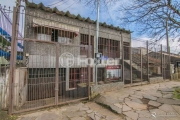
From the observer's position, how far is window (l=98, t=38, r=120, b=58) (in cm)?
900

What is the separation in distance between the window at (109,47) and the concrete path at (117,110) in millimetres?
4562

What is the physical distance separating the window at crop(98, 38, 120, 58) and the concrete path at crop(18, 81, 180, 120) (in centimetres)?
456

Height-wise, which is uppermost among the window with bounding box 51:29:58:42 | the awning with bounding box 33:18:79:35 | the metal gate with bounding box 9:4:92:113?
the awning with bounding box 33:18:79:35

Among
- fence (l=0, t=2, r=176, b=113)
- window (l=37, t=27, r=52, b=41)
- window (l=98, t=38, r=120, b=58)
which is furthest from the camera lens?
window (l=98, t=38, r=120, b=58)

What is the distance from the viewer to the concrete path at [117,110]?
3.45 m

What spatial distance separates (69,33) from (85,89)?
4.30m

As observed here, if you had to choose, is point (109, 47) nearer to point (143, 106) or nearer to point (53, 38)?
point (53, 38)

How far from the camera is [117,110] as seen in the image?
151 inches

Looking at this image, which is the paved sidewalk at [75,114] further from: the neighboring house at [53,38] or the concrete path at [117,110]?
the neighboring house at [53,38]

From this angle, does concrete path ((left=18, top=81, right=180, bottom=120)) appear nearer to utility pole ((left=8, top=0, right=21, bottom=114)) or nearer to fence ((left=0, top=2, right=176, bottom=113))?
fence ((left=0, top=2, right=176, bottom=113))

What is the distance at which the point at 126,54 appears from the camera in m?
7.67

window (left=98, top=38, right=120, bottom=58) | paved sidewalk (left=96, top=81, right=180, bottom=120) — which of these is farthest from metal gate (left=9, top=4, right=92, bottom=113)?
window (left=98, top=38, right=120, bottom=58)

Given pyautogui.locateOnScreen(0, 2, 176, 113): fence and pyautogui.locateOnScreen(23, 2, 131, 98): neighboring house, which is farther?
pyautogui.locateOnScreen(23, 2, 131, 98): neighboring house

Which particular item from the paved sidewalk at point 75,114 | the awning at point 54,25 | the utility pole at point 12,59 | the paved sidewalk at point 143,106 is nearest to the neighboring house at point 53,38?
the awning at point 54,25
